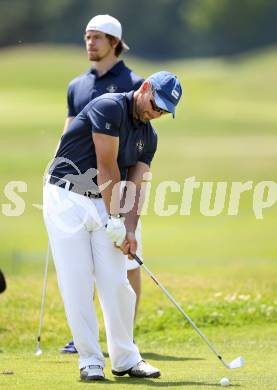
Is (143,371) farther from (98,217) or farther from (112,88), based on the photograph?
(112,88)

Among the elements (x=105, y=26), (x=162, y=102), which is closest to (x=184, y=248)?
(x=105, y=26)

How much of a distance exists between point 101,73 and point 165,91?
2.60 metres

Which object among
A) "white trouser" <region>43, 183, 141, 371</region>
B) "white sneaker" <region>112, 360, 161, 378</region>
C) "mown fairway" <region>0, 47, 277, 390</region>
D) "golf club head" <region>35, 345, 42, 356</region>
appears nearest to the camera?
"white trouser" <region>43, 183, 141, 371</region>

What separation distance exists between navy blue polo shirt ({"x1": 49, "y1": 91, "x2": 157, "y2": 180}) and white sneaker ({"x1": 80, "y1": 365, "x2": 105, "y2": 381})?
1.27 meters

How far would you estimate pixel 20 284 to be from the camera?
13.1m

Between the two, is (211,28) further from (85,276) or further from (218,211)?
(85,276)

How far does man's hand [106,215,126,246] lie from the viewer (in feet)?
24.8

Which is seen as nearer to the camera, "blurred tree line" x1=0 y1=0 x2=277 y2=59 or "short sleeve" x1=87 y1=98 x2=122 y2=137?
"short sleeve" x1=87 y1=98 x2=122 y2=137

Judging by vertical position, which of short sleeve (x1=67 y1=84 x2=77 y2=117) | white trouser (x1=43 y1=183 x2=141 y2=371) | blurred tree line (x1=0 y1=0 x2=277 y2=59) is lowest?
blurred tree line (x1=0 y1=0 x2=277 y2=59)

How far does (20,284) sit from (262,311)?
2916mm

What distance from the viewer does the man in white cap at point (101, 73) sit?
9.90m

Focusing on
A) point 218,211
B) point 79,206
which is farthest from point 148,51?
point 79,206

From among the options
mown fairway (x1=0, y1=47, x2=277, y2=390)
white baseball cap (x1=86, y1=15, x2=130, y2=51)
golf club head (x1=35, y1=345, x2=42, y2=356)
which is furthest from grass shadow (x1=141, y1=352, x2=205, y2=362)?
white baseball cap (x1=86, y1=15, x2=130, y2=51)

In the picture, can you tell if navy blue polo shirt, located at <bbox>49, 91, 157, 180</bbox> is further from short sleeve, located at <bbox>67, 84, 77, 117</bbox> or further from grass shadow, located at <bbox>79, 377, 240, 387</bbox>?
short sleeve, located at <bbox>67, 84, 77, 117</bbox>
